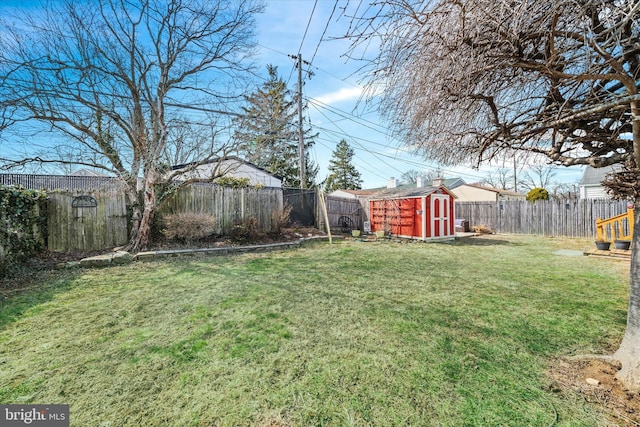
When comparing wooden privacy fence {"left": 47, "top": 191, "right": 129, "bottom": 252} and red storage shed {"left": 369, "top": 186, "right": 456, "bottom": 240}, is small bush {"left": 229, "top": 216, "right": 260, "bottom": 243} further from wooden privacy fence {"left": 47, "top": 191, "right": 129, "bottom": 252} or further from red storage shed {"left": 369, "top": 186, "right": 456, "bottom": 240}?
red storage shed {"left": 369, "top": 186, "right": 456, "bottom": 240}

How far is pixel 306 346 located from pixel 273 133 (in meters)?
8.38

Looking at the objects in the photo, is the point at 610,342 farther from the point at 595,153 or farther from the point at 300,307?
the point at 300,307

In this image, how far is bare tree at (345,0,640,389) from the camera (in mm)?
1555

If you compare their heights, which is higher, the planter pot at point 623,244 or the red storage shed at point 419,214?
the red storage shed at point 419,214

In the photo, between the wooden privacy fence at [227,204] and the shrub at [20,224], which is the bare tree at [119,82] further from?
the shrub at [20,224]

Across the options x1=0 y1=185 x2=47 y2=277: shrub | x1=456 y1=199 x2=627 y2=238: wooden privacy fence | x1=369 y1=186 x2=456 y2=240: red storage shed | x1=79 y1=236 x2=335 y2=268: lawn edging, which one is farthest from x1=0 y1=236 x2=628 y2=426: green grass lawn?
x1=456 y1=199 x2=627 y2=238: wooden privacy fence

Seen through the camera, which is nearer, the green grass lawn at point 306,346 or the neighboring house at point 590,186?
the green grass lawn at point 306,346

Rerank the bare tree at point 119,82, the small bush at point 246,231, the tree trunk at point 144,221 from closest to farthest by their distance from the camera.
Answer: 1. the bare tree at point 119,82
2. the tree trunk at point 144,221
3. the small bush at point 246,231

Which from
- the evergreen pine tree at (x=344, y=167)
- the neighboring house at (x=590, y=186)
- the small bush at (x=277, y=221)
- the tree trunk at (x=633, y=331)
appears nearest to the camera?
the tree trunk at (x=633, y=331)

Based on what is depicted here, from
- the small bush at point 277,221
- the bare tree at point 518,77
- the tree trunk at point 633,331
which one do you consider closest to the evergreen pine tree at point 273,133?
the small bush at point 277,221

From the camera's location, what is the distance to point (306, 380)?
6.19 feet

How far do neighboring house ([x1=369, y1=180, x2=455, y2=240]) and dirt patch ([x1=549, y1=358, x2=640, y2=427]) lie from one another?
325 inches

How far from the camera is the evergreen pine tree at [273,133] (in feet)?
25.6

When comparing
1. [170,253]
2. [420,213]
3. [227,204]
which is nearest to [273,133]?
[227,204]
